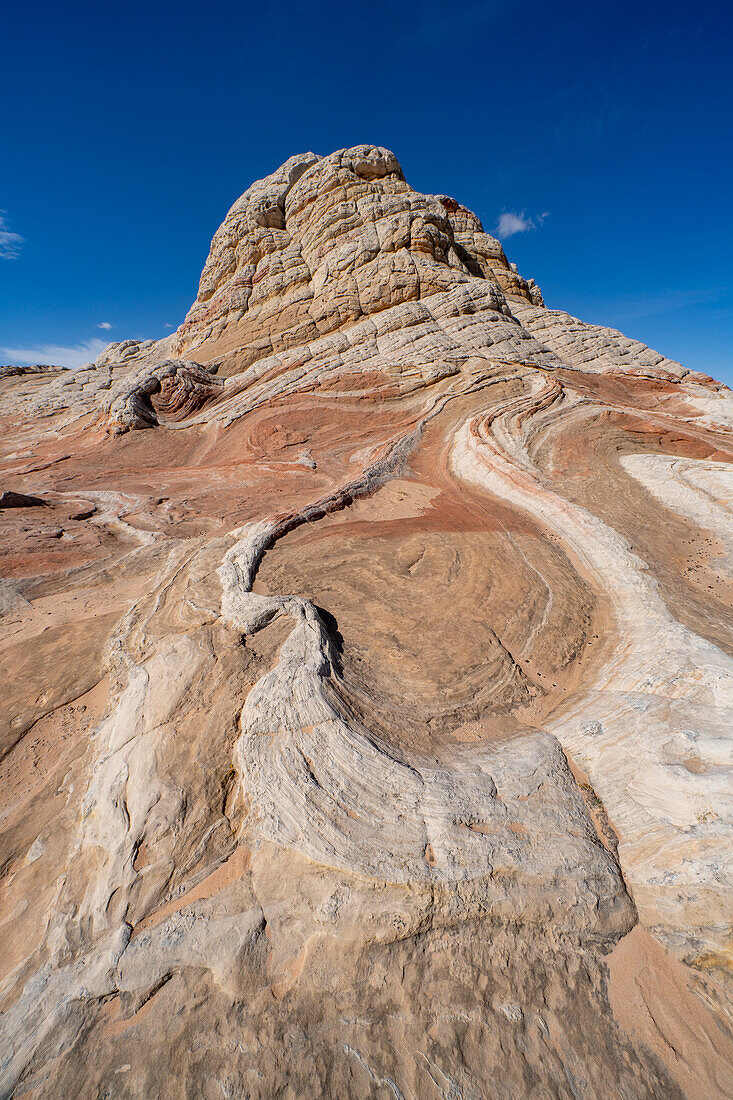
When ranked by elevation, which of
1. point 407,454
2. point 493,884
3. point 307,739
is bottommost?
point 493,884

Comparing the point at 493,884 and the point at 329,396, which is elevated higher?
the point at 329,396

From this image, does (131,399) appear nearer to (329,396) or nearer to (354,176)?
(329,396)

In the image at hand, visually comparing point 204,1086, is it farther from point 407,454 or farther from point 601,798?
point 407,454

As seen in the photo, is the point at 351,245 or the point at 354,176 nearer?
the point at 351,245

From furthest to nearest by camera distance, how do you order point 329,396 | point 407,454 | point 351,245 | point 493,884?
point 351,245 → point 329,396 → point 407,454 → point 493,884

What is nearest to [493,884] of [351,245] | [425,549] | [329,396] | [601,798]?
[601,798]

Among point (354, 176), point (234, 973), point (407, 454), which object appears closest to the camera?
point (234, 973)

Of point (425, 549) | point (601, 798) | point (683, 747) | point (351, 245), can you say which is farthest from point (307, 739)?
point (351, 245)
